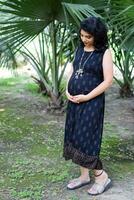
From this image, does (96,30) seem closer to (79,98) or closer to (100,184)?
(79,98)

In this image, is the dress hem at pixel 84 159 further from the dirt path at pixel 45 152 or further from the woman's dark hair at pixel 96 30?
the woman's dark hair at pixel 96 30

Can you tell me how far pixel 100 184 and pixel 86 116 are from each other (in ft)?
1.94

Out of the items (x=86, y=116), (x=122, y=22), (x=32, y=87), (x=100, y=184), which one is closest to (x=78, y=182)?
(x=100, y=184)

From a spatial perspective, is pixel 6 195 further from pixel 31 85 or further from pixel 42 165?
pixel 31 85

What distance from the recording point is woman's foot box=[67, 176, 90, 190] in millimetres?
3635

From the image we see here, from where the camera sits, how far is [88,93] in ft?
11.1

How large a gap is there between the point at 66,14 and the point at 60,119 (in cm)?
144

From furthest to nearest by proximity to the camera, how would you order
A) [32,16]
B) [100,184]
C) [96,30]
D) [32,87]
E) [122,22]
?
1. [32,87]
2. [32,16]
3. [122,22]
4. [100,184]
5. [96,30]

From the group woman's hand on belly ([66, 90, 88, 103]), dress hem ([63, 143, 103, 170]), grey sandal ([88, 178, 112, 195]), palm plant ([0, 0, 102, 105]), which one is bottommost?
grey sandal ([88, 178, 112, 195])

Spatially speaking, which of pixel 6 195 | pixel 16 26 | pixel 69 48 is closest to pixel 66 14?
pixel 16 26

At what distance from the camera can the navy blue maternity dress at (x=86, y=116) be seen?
11.0ft

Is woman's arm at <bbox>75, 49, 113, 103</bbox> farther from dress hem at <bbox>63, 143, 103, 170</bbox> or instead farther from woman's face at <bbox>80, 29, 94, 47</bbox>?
dress hem at <bbox>63, 143, 103, 170</bbox>

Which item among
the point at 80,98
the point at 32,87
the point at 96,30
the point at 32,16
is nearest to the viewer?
the point at 96,30

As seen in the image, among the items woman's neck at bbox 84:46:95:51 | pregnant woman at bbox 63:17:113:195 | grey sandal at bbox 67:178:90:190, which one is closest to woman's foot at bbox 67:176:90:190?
grey sandal at bbox 67:178:90:190
